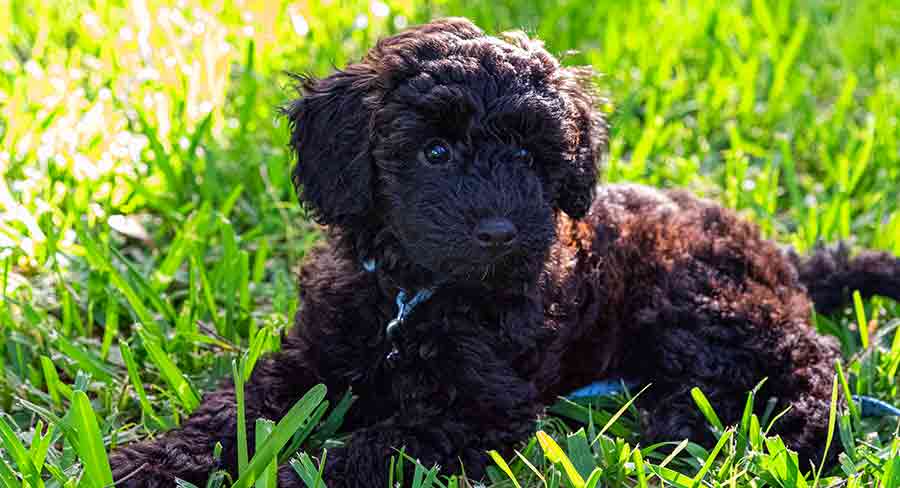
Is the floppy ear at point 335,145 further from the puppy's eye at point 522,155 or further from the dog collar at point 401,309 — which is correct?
the puppy's eye at point 522,155

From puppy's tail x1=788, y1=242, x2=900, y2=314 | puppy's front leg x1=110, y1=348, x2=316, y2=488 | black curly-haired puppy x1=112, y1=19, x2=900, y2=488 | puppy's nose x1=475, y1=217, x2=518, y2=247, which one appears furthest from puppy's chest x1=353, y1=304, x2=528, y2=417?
puppy's tail x1=788, y1=242, x2=900, y2=314

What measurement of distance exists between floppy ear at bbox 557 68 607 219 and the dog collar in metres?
0.54

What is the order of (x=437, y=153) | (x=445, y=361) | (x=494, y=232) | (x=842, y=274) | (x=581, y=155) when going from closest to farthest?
1. (x=494, y=232)
2. (x=437, y=153)
3. (x=445, y=361)
4. (x=581, y=155)
5. (x=842, y=274)

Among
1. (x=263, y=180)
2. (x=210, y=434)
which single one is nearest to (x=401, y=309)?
(x=210, y=434)

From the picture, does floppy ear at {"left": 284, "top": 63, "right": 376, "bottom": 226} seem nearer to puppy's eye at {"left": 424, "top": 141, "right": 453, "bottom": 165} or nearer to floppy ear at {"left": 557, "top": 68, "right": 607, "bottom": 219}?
puppy's eye at {"left": 424, "top": 141, "right": 453, "bottom": 165}

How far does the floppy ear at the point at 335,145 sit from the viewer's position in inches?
119

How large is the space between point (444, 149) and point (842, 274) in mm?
1880

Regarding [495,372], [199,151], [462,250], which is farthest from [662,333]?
[199,151]

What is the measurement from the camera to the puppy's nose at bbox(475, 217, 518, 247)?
278cm

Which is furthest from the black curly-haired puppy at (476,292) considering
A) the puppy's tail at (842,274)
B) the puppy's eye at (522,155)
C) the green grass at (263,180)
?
the puppy's tail at (842,274)

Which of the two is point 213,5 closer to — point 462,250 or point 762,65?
point 762,65

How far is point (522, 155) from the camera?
3.07 metres

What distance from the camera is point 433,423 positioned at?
2.98 meters

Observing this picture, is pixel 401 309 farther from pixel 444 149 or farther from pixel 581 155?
pixel 581 155
